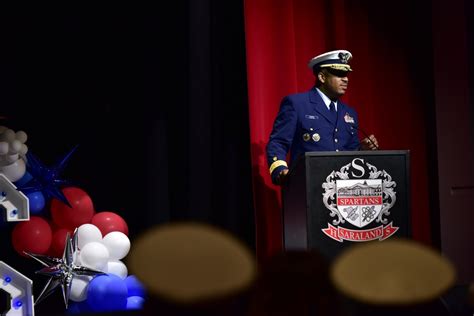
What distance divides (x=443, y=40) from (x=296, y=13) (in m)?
0.84

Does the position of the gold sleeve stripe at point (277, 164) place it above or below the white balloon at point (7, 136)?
below

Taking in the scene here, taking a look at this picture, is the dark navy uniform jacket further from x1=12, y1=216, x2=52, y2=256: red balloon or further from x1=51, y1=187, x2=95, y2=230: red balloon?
x1=12, y1=216, x2=52, y2=256: red balloon

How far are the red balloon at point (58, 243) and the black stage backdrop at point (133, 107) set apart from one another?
0.56 m

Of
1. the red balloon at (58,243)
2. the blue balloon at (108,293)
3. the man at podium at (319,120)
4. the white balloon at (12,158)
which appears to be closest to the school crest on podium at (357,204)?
the man at podium at (319,120)

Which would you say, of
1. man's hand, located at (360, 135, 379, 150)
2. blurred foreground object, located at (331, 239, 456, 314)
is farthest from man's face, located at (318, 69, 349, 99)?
blurred foreground object, located at (331, 239, 456, 314)

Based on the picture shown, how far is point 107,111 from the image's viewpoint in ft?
12.8

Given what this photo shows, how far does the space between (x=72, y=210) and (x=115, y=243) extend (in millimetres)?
257

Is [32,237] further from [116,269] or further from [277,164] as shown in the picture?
[277,164]

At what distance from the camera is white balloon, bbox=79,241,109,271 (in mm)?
3178

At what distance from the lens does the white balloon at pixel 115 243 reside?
10.9ft

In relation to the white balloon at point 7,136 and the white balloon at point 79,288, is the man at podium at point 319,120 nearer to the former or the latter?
the white balloon at point 79,288

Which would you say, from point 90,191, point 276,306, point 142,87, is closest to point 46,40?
point 142,87

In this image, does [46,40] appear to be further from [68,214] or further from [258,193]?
[258,193]

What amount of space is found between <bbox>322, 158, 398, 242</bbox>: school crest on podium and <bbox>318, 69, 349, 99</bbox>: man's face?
2.36 feet
